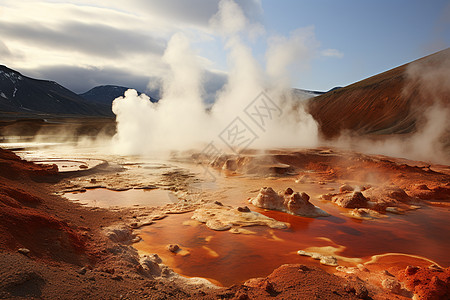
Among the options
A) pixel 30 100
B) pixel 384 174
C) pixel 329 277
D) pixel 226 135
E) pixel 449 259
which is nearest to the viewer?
pixel 329 277

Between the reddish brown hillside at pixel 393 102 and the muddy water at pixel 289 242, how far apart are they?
2578 centimetres

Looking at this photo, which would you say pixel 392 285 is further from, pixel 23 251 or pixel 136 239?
pixel 23 251

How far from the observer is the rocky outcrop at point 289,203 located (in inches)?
297

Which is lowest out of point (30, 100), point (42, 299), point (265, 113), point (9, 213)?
point (42, 299)

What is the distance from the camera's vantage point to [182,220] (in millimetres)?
6875

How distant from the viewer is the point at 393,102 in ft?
116

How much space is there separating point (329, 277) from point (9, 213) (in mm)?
5024

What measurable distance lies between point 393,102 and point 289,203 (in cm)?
3584

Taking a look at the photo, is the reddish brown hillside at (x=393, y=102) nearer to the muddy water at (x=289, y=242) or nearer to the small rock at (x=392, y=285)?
the muddy water at (x=289, y=242)

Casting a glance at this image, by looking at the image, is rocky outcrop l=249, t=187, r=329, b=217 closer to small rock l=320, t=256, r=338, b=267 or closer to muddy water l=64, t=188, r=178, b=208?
small rock l=320, t=256, r=338, b=267

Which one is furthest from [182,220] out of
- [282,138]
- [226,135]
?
[282,138]

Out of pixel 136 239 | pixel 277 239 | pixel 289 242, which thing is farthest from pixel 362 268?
pixel 136 239

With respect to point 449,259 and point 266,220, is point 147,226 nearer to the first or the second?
point 266,220

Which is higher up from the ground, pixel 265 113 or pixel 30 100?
pixel 30 100
